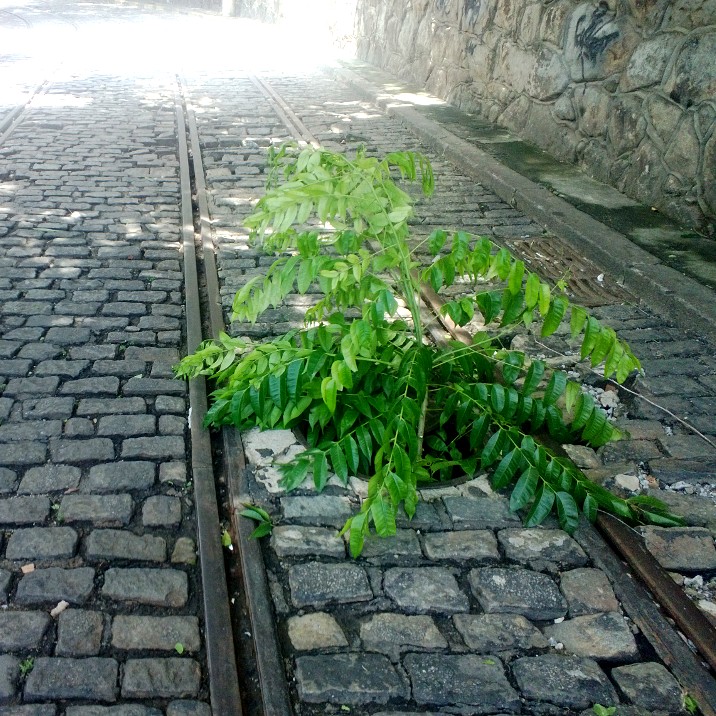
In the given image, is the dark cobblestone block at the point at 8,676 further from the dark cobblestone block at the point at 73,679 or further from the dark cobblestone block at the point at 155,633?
the dark cobblestone block at the point at 155,633

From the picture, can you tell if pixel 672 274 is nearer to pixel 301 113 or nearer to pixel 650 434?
pixel 650 434

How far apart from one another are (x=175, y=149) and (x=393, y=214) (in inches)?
253

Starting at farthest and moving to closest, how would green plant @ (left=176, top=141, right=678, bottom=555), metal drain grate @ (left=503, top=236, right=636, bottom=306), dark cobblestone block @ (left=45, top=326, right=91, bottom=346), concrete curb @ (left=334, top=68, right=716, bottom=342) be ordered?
metal drain grate @ (left=503, top=236, right=636, bottom=306) → concrete curb @ (left=334, top=68, right=716, bottom=342) → dark cobblestone block @ (left=45, top=326, right=91, bottom=346) → green plant @ (left=176, top=141, right=678, bottom=555)

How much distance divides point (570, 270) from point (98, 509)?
12.0 ft

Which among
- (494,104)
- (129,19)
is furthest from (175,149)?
(129,19)

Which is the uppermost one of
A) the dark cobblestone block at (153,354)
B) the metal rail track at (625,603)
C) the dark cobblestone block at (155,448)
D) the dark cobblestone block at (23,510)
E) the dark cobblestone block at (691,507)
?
the metal rail track at (625,603)

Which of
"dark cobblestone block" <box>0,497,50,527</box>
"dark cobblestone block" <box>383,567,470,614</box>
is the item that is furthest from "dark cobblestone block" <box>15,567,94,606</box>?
"dark cobblestone block" <box>383,567,470,614</box>

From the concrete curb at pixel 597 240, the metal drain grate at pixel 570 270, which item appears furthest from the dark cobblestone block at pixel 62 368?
the concrete curb at pixel 597 240

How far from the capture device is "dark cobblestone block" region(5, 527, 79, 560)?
2721 mm

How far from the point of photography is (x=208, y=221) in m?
6.37

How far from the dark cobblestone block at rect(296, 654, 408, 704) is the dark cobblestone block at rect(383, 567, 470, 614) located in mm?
276

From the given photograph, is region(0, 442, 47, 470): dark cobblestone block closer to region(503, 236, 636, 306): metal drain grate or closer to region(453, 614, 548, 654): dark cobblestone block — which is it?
region(453, 614, 548, 654): dark cobblestone block

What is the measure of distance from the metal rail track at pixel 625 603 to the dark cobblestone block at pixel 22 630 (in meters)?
0.64

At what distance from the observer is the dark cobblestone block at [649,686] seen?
2266 mm
